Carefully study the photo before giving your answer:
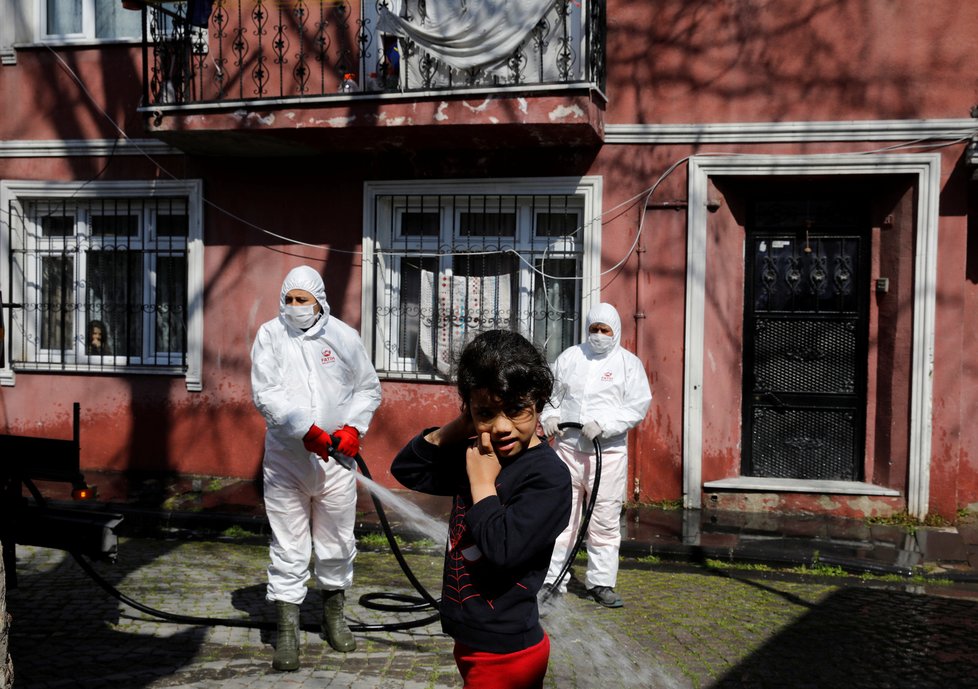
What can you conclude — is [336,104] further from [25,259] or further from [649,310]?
[25,259]

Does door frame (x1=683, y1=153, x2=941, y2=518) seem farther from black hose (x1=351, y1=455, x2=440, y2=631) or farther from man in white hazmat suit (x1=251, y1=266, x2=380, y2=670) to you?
man in white hazmat suit (x1=251, y1=266, x2=380, y2=670)

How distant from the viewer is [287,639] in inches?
207

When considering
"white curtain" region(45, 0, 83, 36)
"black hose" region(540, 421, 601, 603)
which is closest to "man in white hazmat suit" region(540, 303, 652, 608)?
"black hose" region(540, 421, 601, 603)

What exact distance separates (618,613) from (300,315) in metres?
2.87

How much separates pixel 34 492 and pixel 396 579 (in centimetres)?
289

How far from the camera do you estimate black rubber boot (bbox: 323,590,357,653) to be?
18.1 ft

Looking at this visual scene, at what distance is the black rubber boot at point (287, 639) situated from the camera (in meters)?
5.19

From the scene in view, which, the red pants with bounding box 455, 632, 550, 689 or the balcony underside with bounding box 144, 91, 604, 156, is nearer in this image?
the red pants with bounding box 455, 632, 550, 689

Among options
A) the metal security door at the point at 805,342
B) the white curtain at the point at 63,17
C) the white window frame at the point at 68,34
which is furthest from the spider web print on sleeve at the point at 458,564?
the white curtain at the point at 63,17

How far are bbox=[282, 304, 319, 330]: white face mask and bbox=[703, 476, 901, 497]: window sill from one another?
5.63m

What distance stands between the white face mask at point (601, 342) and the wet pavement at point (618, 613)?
68.1 inches

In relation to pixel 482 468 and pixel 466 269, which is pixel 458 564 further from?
pixel 466 269

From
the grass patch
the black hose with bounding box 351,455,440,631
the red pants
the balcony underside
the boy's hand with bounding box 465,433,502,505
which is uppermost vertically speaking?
the balcony underside

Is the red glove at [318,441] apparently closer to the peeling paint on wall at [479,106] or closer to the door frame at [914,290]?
the peeling paint on wall at [479,106]
